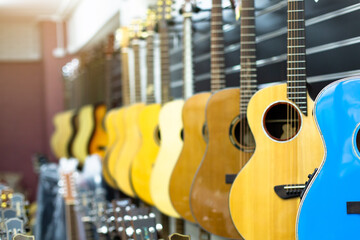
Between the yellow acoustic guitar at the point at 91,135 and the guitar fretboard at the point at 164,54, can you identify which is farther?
the yellow acoustic guitar at the point at 91,135

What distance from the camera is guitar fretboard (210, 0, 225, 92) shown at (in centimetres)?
316

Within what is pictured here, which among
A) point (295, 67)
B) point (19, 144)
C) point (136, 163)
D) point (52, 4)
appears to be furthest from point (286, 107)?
point (19, 144)

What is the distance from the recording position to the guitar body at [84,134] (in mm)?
6434

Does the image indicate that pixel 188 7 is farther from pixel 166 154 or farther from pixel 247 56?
pixel 247 56

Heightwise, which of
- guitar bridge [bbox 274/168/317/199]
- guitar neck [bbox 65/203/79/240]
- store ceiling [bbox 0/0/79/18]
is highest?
store ceiling [bbox 0/0/79/18]

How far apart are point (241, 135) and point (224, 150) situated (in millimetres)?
122

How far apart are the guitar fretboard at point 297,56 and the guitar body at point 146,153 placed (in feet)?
5.75

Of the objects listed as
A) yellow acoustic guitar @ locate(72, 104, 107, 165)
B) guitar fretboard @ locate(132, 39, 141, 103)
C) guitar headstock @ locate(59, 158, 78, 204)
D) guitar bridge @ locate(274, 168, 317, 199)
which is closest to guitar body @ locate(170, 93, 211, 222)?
guitar bridge @ locate(274, 168, 317, 199)

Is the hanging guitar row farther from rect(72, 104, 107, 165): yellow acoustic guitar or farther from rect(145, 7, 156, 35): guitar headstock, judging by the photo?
rect(72, 104, 107, 165): yellow acoustic guitar

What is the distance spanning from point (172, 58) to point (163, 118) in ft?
5.08

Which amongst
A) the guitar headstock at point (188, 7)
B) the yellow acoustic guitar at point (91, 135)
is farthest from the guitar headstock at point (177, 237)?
the yellow acoustic guitar at point (91, 135)

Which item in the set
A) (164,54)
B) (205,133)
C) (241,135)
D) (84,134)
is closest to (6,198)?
(205,133)

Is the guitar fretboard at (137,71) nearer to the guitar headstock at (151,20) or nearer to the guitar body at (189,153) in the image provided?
the guitar headstock at (151,20)

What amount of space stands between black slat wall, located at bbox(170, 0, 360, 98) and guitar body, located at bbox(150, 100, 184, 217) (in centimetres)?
46
